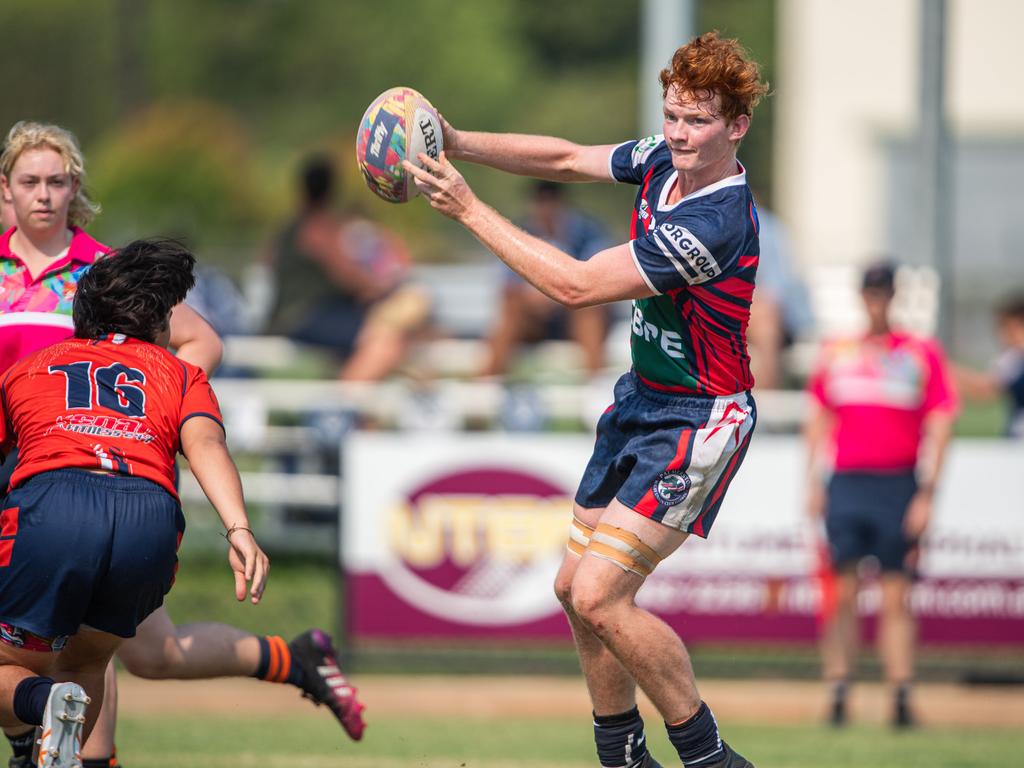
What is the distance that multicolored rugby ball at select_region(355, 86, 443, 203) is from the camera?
16.5 feet

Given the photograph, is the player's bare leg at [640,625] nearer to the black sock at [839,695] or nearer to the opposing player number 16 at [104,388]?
the opposing player number 16 at [104,388]

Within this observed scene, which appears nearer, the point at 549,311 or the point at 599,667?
the point at 599,667

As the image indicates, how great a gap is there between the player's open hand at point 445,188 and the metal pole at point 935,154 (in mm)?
6499

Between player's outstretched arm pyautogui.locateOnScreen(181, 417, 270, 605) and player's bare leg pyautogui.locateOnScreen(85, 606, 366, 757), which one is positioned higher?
player's outstretched arm pyautogui.locateOnScreen(181, 417, 270, 605)

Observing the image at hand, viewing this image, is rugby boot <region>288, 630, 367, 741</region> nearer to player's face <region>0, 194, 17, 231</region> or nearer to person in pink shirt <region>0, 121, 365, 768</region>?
person in pink shirt <region>0, 121, 365, 768</region>

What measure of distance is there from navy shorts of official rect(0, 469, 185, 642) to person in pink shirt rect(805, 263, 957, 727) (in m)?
5.44

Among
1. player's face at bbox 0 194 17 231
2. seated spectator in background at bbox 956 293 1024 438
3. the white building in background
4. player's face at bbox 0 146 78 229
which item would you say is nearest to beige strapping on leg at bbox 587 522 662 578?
player's face at bbox 0 146 78 229

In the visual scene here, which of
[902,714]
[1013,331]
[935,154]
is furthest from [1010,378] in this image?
[902,714]

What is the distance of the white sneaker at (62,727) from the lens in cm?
439

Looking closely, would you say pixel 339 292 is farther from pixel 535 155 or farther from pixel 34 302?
pixel 34 302

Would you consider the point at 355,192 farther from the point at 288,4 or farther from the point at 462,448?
the point at 288,4

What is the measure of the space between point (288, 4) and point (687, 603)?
4520cm

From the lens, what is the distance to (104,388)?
458 centimetres

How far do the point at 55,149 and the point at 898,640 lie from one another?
5746mm
